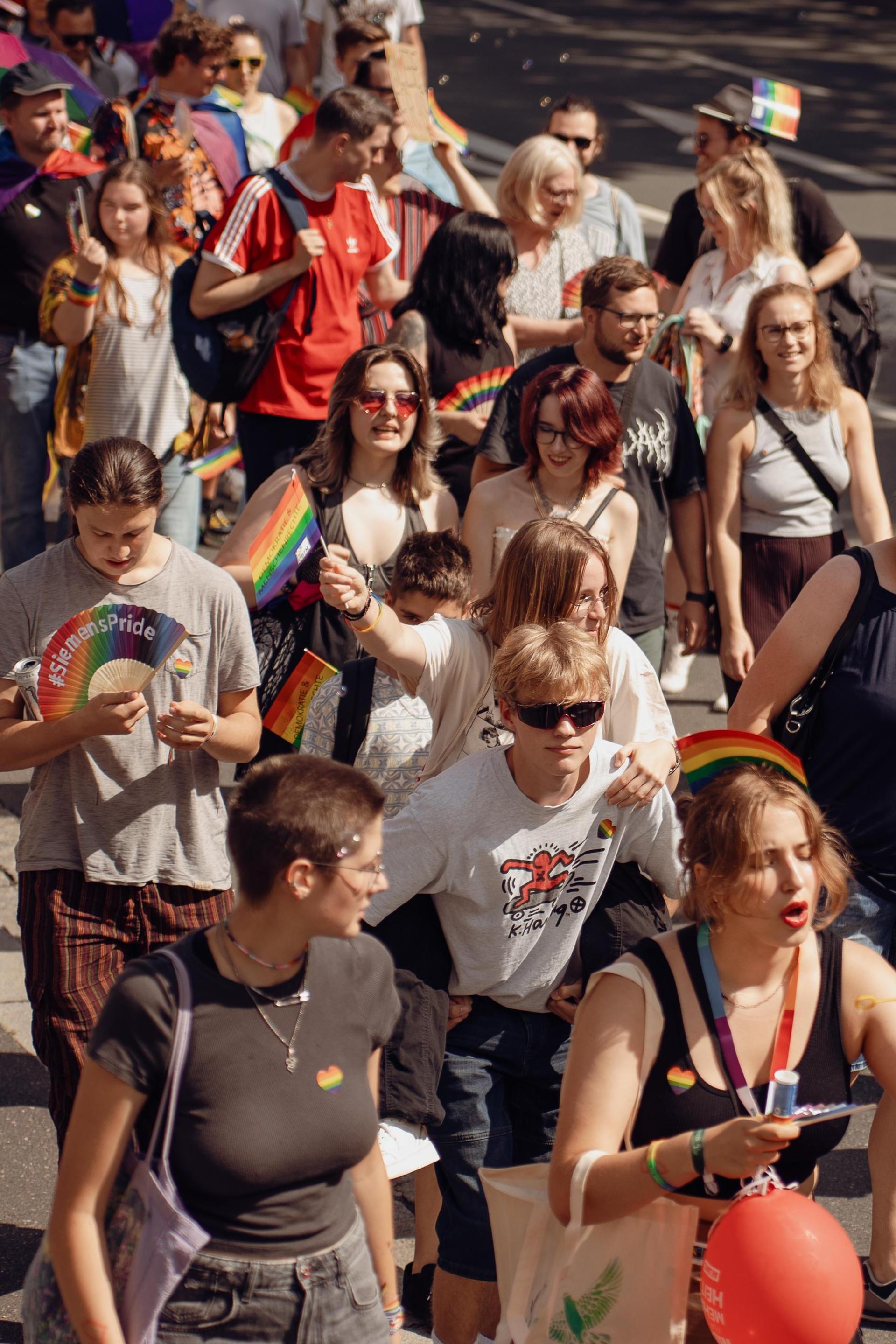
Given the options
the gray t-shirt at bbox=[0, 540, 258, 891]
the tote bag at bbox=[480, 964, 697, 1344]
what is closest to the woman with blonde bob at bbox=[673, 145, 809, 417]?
the gray t-shirt at bbox=[0, 540, 258, 891]

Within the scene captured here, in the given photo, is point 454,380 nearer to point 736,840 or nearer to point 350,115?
point 350,115

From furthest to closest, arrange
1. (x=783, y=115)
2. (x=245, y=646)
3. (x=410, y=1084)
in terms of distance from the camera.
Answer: (x=783, y=115) → (x=245, y=646) → (x=410, y=1084)

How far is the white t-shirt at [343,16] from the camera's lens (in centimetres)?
1046

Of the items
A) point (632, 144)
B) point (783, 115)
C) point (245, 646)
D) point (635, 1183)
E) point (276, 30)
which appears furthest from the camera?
point (632, 144)

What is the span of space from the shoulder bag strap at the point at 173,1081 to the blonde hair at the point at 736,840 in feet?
3.08

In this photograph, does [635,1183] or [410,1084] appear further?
[410,1084]

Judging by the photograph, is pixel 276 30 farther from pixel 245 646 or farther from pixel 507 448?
pixel 245 646

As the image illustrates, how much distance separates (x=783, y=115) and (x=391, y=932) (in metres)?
5.69

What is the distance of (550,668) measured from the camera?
3.29 metres

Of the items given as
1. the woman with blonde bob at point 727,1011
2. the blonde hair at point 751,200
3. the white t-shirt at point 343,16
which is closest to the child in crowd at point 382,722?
the woman with blonde bob at point 727,1011

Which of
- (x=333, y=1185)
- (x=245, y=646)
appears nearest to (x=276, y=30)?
(x=245, y=646)

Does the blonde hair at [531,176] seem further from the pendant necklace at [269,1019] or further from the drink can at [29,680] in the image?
the pendant necklace at [269,1019]

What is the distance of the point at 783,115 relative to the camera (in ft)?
25.7

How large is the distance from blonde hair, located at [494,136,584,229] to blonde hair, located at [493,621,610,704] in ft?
13.3
